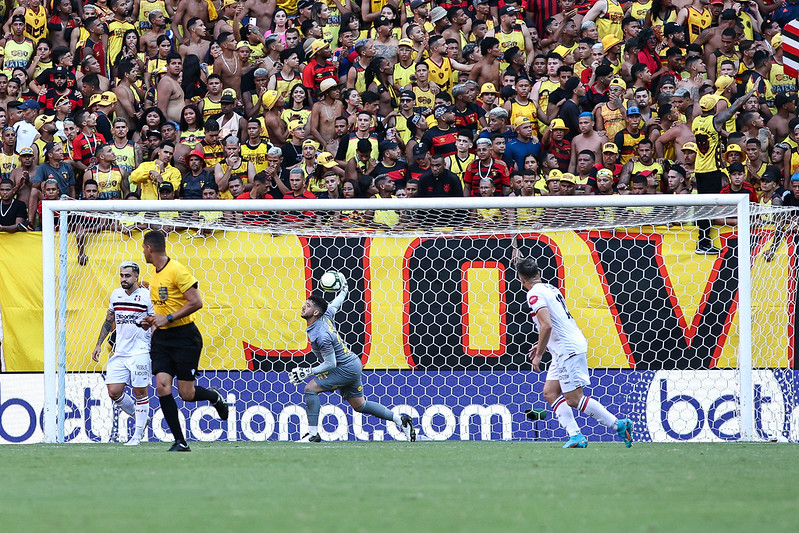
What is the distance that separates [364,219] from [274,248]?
3.55 feet

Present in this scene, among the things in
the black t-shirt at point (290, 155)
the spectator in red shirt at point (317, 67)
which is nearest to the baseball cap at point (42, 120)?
the black t-shirt at point (290, 155)

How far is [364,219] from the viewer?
43.9ft

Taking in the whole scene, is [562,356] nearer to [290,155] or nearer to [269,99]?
[290,155]

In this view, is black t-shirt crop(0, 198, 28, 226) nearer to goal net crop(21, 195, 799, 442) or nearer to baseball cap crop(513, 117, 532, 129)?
goal net crop(21, 195, 799, 442)

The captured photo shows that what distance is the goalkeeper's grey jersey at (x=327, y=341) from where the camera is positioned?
38.8ft

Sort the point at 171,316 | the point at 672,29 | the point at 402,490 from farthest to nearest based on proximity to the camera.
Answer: the point at 672,29
the point at 171,316
the point at 402,490

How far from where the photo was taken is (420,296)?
13.3 metres

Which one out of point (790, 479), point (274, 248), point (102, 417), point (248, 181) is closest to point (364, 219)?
point (274, 248)

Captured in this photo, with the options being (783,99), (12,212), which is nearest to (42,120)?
(12,212)

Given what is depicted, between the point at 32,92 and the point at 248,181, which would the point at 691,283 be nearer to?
the point at 248,181

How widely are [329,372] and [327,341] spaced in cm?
34

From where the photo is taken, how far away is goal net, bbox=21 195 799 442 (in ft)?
41.5

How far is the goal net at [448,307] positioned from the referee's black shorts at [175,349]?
2191 millimetres

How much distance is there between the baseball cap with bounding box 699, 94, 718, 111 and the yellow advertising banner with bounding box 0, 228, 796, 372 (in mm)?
3341
